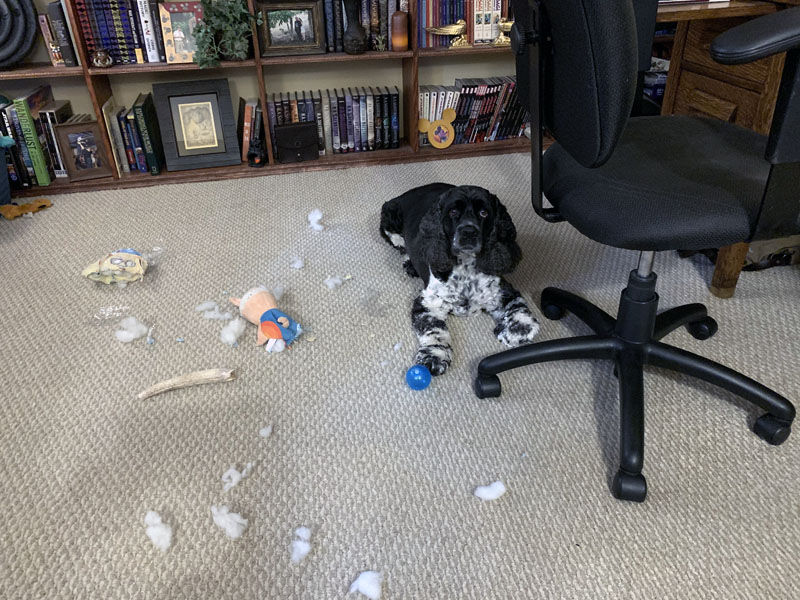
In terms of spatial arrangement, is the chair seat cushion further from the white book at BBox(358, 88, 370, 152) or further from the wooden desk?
the white book at BBox(358, 88, 370, 152)

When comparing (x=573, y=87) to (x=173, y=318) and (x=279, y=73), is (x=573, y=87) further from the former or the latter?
(x=279, y=73)

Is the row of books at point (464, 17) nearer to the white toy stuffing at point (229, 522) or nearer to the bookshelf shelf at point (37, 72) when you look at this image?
the bookshelf shelf at point (37, 72)

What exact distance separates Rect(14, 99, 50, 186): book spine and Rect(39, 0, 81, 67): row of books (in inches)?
8.8

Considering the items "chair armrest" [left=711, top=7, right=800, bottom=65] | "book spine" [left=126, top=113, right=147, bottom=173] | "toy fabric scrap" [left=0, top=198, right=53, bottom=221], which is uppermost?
"chair armrest" [left=711, top=7, right=800, bottom=65]

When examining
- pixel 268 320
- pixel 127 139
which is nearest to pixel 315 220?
pixel 268 320

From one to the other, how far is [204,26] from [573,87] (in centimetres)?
197

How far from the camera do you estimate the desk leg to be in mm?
1717

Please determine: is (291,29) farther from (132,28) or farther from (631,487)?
(631,487)

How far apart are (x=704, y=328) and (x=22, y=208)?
2455mm

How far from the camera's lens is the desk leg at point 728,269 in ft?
5.63

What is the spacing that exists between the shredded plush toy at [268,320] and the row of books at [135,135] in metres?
1.31

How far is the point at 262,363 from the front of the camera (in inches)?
62.9

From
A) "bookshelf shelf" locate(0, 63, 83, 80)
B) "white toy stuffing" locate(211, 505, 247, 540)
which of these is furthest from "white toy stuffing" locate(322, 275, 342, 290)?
"bookshelf shelf" locate(0, 63, 83, 80)

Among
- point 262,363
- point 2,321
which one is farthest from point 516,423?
point 2,321
